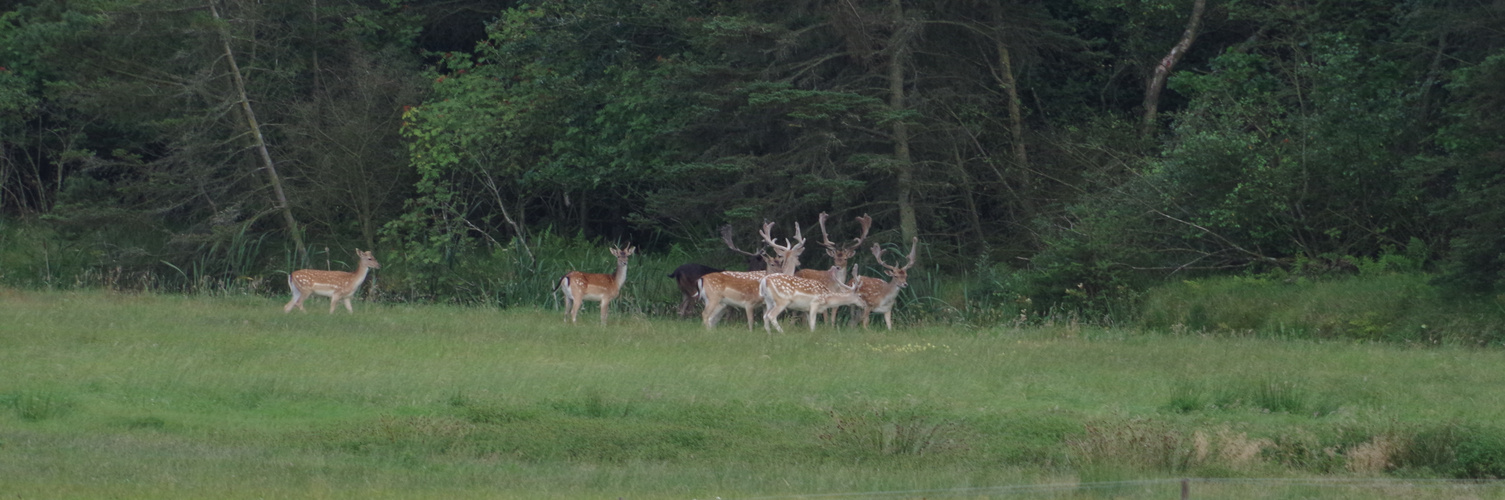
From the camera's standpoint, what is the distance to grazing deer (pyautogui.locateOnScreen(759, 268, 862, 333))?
19062 mm

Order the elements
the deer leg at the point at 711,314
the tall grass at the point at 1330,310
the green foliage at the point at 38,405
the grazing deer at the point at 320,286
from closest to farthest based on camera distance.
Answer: the green foliage at the point at 38,405, the tall grass at the point at 1330,310, the deer leg at the point at 711,314, the grazing deer at the point at 320,286

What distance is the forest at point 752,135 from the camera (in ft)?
71.7

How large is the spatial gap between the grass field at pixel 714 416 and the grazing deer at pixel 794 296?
1.86 m

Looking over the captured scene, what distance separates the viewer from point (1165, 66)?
2650 cm

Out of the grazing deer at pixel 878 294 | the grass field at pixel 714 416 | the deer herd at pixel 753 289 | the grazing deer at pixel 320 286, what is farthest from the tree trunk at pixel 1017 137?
the grazing deer at pixel 320 286

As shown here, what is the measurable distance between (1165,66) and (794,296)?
10321 mm

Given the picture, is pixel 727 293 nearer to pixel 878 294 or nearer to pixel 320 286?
pixel 878 294

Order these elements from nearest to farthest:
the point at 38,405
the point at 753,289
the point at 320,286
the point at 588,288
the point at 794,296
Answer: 1. the point at 38,405
2. the point at 794,296
3. the point at 753,289
4. the point at 588,288
5. the point at 320,286

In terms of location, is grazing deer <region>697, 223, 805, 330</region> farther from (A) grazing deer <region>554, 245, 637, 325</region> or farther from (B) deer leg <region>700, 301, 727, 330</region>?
(A) grazing deer <region>554, 245, 637, 325</region>

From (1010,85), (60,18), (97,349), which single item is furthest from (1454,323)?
(60,18)

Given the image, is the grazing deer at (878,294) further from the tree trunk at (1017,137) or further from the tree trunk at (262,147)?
the tree trunk at (262,147)

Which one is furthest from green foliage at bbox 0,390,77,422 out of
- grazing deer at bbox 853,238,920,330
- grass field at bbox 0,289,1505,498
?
grazing deer at bbox 853,238,920,330

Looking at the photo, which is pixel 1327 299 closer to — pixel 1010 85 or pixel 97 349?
pixel 1010 85

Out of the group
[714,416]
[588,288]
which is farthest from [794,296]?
[714,416]
